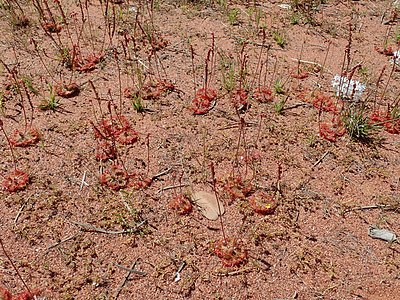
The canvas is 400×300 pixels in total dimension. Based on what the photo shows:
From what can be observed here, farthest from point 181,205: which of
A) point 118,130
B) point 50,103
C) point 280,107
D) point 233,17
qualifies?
point 233,17

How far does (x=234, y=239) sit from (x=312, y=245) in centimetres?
56

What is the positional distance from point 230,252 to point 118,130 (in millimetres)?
1566

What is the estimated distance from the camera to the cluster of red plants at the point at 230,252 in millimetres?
2924

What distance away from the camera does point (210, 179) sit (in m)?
3.48

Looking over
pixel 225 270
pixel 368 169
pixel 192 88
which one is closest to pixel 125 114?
pixel 192 88

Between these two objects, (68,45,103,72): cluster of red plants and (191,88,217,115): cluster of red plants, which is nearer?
(191,88,217,115): cluster of red plants

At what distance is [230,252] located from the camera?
2.96 m

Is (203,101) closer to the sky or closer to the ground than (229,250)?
closer to the sky

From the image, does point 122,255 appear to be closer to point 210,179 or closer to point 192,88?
point 210,179

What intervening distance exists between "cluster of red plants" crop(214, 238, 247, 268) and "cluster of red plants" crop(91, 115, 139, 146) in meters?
1.28

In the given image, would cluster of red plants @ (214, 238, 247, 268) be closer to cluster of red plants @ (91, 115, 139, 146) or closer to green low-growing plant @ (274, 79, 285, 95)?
cluster of red plants @ (91, 115, 139, 146)

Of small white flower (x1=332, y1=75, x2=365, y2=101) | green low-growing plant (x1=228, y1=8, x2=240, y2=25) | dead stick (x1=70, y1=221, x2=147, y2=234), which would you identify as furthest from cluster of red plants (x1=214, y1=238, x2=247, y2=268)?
green low-growing plant (x1=228, y1=8, x2=240, y2=25)

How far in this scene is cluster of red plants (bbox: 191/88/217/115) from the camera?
4.06m

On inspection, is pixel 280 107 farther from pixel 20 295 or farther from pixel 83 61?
pixel 20 295
